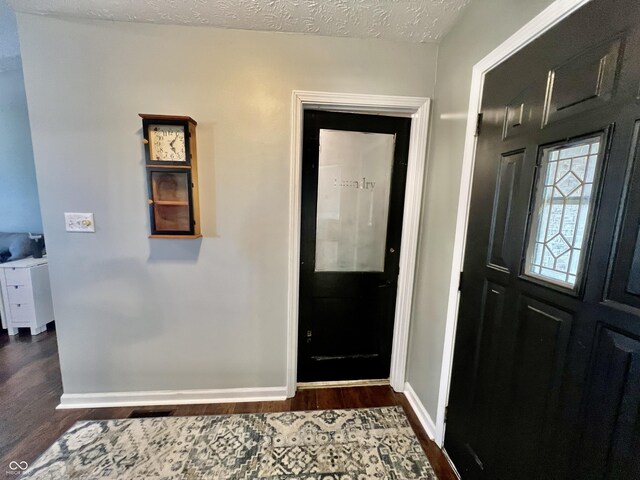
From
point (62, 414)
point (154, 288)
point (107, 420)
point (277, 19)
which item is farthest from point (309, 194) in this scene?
point (62, 414)

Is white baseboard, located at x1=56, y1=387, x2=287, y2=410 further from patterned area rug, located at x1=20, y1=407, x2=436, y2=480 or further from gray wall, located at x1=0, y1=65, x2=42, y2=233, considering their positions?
gray wall, located at x1=0, y1=65, x2=42, y2=233

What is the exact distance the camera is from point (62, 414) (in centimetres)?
161

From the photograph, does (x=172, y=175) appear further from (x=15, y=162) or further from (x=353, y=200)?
(x=15, y=162)

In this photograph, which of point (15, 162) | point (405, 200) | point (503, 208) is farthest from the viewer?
point (15, 162)

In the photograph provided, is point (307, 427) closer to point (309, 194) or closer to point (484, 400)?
point (484, 400)

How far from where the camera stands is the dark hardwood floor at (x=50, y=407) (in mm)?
1397

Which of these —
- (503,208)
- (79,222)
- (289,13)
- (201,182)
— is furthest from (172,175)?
(503,208)

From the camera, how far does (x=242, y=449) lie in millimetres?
1411

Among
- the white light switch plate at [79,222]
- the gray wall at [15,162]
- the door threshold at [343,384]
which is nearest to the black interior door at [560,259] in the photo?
the door threshold at [343,384]

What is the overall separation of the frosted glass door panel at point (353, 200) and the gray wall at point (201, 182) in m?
0.29

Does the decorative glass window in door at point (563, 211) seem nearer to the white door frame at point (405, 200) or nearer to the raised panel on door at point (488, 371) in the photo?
the raised panel on door at point (488, 371)

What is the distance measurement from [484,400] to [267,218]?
155cm

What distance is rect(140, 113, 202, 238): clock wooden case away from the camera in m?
1.42

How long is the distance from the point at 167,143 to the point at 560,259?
1.97m
